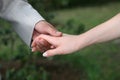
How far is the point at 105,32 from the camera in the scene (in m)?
3.59

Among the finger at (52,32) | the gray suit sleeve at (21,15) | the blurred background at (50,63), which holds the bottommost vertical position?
the finger at (52,32)

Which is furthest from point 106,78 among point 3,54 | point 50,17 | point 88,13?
point 88,13

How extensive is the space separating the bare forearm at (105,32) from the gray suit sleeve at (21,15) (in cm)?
60

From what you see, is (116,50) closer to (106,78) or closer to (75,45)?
(106,78)

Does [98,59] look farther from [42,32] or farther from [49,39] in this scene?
[49,39]

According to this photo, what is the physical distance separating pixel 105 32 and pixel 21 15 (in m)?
0.80

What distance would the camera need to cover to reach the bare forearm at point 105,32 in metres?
3.59

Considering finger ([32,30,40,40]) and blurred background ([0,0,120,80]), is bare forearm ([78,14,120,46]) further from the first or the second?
blurred background ([0,0,120,80])

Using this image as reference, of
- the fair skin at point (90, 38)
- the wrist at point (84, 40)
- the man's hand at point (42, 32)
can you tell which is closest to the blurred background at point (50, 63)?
the man's hand at point (42, 32)

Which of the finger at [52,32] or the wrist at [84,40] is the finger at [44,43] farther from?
the wrist at [84,40]

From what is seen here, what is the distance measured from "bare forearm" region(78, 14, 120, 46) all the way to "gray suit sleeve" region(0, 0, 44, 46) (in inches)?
23.4

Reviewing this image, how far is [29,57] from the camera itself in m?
6.83

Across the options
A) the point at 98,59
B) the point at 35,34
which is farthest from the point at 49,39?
the point at 98,59

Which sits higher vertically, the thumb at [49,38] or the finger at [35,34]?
the finger at [35,34]
